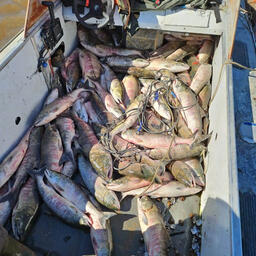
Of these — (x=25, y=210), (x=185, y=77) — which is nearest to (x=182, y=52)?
(x=185, y=77)

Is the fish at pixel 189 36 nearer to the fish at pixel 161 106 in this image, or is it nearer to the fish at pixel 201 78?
Answer: the fish at pixel 201 78

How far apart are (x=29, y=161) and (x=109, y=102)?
1403mm

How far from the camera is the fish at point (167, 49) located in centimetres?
Answer: 445

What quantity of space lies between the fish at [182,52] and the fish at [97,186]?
2.42 m

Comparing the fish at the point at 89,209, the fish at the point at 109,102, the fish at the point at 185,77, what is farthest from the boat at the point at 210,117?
the fish at the point at 109,102

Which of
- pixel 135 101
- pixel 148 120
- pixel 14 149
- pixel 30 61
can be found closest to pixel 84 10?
pixel 30 61

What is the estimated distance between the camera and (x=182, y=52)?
14.6 ft

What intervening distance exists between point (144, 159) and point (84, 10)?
2450mm

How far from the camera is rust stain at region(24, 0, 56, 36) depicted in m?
3.02

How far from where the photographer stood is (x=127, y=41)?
449 centimetres

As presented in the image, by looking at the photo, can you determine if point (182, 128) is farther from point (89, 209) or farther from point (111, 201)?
point (89, 209)

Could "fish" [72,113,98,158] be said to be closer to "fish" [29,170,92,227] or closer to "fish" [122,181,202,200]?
"fish" [29,170,92,227]

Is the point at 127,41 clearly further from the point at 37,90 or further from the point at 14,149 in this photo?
the point at 14,149

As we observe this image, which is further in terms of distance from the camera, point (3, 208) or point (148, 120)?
point (148, 120)
